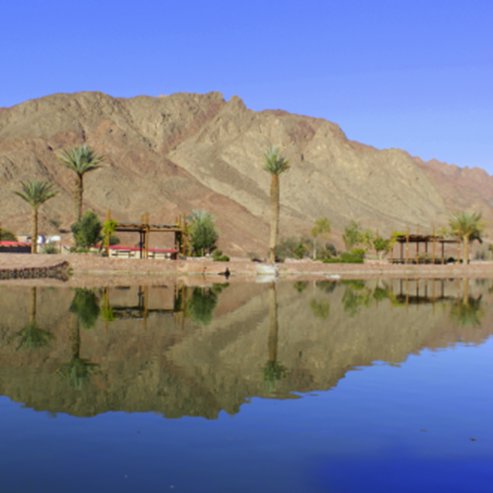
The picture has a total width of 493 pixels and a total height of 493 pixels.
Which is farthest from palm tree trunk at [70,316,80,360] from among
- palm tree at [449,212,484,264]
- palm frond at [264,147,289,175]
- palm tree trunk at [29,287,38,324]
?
palm tree at [449,212,484,264]

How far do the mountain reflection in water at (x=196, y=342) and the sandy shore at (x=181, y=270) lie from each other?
13.0 meters

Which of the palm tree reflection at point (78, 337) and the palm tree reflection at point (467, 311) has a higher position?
the palm tree reflection at point (78, 337)

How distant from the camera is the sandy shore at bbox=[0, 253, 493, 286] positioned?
173 feet

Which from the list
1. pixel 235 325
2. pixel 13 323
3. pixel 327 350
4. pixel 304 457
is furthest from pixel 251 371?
pixel 13 323

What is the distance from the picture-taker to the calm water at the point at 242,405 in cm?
918

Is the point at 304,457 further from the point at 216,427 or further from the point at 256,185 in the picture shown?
the point at 256,185

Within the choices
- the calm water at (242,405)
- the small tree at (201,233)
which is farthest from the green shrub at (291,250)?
the calm water at (242,405)

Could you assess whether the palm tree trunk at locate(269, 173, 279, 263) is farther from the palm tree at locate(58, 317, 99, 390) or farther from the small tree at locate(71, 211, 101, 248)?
the palm tree at locate(58, 317, 99, 390)

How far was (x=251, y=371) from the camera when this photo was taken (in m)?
16.3

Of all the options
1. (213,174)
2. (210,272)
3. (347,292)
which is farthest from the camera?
(213,174)

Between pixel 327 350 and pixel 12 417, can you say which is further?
pixel 327 350

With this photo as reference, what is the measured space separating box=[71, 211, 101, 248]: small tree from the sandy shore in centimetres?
892

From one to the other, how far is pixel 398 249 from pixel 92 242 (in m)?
72.4

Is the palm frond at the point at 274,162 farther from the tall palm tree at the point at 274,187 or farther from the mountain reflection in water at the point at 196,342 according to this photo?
the mountain reflection in water at the point at 196,342
